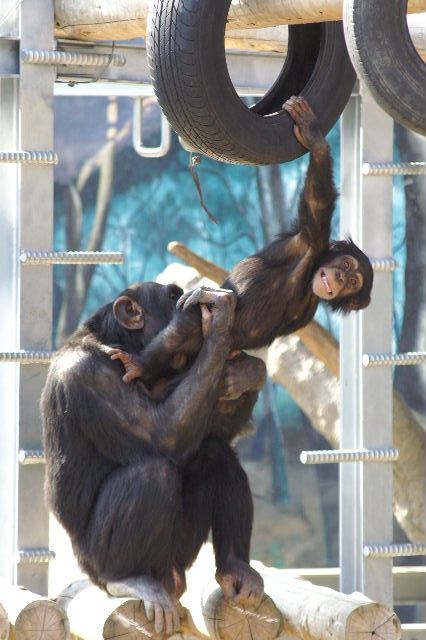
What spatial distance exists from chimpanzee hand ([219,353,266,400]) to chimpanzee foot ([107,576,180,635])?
799mm

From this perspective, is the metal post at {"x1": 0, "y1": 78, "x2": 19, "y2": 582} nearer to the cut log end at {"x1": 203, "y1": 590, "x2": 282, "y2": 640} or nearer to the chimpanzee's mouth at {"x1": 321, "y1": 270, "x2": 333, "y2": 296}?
the cut log end at {"x1": 203, "y1": 590, "x2": 282, "y2": 640}

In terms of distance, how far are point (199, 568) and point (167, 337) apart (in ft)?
4.12

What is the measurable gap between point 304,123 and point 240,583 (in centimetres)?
168

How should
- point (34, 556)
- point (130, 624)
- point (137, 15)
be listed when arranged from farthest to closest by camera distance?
1. point (34, 556)
2. point (137, 15)
3. point (130, 624)

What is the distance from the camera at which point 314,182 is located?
181 inches

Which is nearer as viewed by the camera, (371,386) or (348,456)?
(348,456)

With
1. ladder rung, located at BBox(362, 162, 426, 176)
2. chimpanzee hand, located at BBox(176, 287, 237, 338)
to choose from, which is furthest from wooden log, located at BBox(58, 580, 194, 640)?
ladder rung, located at BBox(362, 162, 426, 176)

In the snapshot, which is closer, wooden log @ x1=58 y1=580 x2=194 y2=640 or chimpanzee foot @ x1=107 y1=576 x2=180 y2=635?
wooden log @ x1=58 y1=580 x2=194 y2=640

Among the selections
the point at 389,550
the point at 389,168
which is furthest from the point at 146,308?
the point at 389,550

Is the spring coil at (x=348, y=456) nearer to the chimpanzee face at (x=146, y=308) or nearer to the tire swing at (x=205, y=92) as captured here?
the chimpanzee face at (x=146, y=308)

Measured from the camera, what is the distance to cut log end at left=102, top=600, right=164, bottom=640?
4152 mm

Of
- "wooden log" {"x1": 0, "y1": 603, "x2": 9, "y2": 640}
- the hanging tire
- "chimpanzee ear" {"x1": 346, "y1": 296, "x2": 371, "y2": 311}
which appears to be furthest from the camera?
"chimpanzee ear" {"x1": 346, "y1": 296, "x2": 371, "y2": 311}

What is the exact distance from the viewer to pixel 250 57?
5.92m

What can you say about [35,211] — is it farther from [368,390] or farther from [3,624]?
[3,624]
